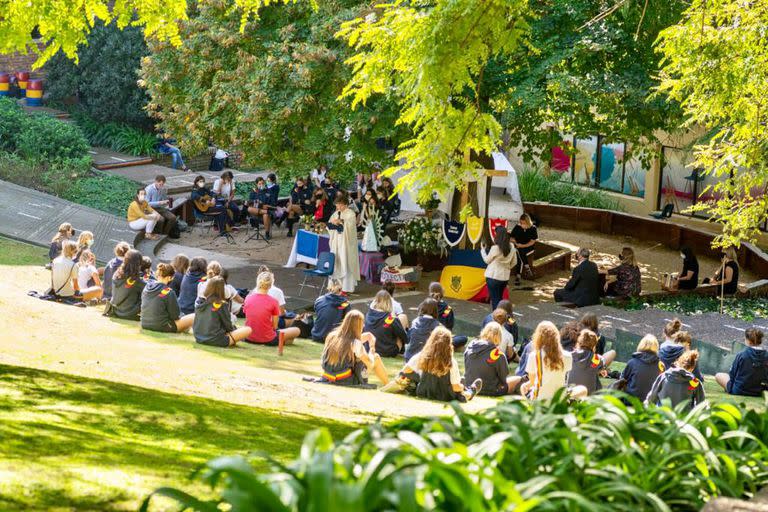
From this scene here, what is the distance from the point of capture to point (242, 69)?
2164cm

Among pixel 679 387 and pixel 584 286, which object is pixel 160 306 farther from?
pixel 584 286

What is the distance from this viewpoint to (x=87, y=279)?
16.5 m

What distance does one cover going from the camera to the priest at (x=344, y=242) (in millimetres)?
20234

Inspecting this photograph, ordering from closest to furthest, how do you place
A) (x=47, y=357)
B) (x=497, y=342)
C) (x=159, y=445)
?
(x=159, y=445), (x=47, y=357), (x=497, y=342)

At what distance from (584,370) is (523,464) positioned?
730 cm

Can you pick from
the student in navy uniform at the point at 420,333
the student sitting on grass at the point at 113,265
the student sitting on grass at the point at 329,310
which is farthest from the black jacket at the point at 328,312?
the student sitting on grass at the point at 113,265

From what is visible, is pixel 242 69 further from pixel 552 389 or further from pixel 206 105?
pixel 552 389

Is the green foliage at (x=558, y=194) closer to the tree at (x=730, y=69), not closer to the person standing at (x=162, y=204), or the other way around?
the person standing at (x=162, y=204)

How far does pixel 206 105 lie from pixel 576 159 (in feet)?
54.3

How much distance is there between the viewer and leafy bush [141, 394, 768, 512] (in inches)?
152

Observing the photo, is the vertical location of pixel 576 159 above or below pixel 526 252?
above

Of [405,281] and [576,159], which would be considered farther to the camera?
[576,159]

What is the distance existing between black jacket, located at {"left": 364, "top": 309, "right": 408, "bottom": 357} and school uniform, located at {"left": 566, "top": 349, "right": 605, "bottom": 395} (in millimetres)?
3142

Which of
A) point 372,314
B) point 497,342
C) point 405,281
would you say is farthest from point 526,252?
point 497,342
